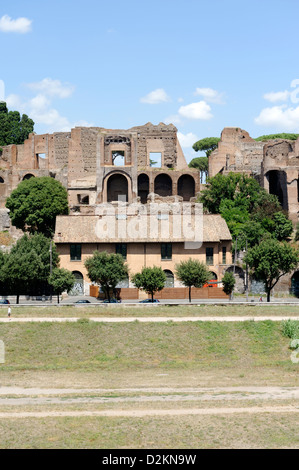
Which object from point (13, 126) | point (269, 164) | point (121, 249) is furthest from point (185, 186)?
point (13, 126)

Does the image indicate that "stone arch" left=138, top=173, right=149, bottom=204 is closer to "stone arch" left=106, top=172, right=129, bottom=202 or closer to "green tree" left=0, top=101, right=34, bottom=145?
"stone arch" left=106, top=172, right=129, bottom=202

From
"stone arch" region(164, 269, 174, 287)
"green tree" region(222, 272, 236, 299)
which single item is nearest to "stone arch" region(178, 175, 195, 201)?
"stone arch" region(164, 269, 174, 287)

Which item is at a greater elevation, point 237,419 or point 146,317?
point 146,317

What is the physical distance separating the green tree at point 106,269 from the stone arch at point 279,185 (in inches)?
1047

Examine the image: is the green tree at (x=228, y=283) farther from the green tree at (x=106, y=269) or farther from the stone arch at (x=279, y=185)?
the stone arch at (x=279, y=185)

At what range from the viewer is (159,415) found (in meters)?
19.2

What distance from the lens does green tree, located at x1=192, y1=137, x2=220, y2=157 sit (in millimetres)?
112688

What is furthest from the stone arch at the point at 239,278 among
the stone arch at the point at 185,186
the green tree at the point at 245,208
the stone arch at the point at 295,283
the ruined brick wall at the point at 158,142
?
the ruined brick wall at the point at 158,142

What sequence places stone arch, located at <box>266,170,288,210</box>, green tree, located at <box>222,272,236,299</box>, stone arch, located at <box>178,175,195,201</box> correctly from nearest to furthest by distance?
green tree, located at <box>222,272,236,299</box>, stone arch, located at <box>266,170,288,210</box>, stone arch, located at <box>178,175,195,201</box>

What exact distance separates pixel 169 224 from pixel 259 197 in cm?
1560

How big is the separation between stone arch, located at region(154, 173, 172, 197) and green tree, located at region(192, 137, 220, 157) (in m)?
35.3
